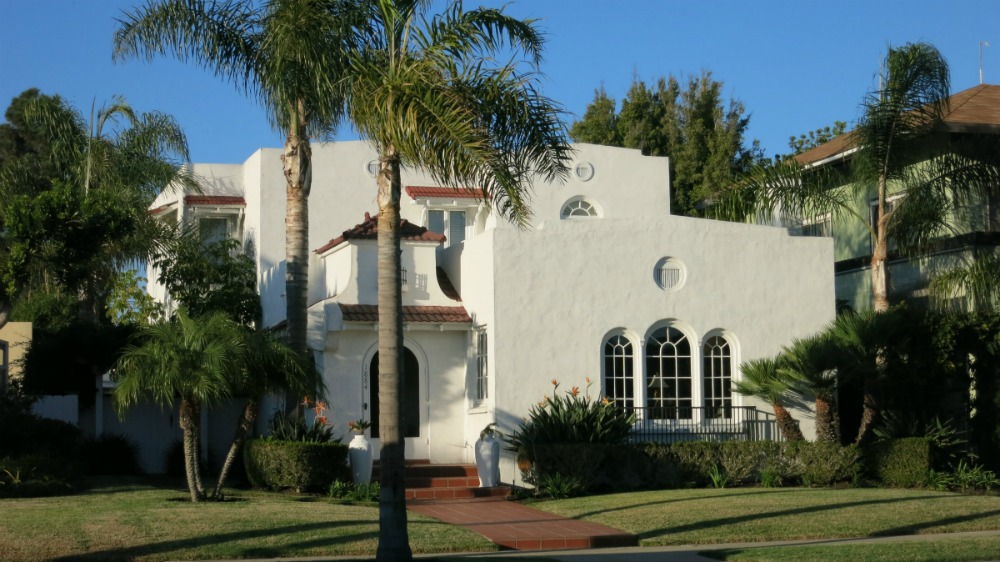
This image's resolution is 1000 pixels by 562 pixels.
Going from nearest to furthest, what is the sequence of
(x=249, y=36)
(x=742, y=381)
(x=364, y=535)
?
(x=364, y=535), (x=249, y=36), (x=742, y=381)

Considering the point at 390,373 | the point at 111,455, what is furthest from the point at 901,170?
the point at 111,455

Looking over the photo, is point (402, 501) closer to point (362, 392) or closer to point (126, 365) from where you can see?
point (126, 365)

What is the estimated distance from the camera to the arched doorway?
22531mm

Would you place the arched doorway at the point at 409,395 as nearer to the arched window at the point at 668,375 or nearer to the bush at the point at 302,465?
the bush at the point at 302,465

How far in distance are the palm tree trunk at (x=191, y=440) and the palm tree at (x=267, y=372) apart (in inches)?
13.2

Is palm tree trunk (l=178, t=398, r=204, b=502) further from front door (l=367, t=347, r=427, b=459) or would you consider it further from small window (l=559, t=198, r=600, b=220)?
small window (l=559, t=198, r=600, b=220)

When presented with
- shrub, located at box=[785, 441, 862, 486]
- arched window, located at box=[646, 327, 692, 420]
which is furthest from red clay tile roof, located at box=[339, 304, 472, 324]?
shrub, located at box=[785, 441, 862, 486]

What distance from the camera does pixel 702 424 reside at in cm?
2247

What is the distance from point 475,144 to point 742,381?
11175 millimetres

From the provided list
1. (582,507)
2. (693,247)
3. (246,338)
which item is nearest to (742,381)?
(693,247)

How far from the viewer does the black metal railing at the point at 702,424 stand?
72.6ft

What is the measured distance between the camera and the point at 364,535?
14.9 meters

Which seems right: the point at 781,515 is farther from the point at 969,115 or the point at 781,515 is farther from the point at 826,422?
the point at 969,115

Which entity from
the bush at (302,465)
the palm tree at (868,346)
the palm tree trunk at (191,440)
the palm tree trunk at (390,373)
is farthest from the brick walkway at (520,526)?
the palm tree at (868,346)
